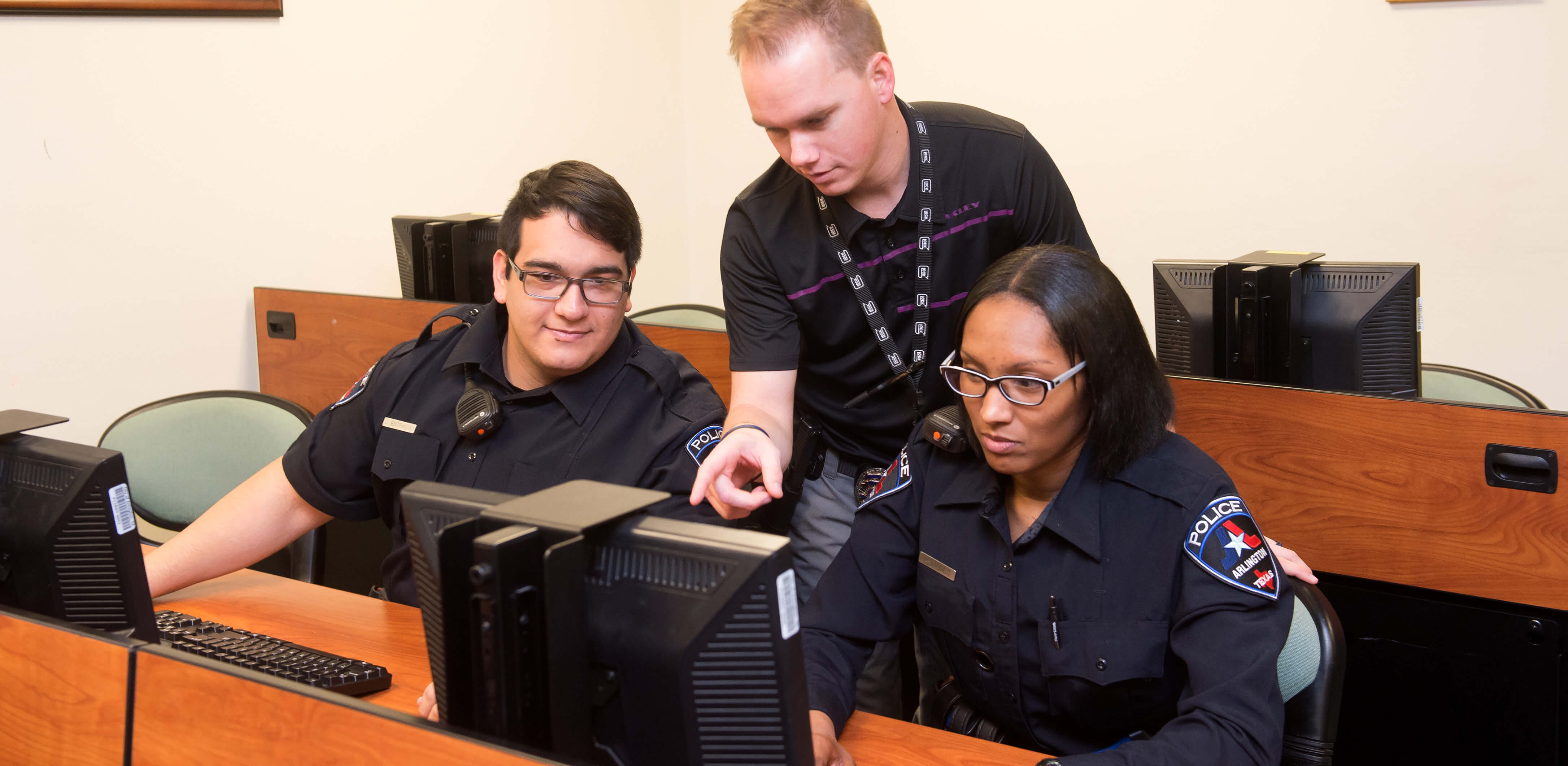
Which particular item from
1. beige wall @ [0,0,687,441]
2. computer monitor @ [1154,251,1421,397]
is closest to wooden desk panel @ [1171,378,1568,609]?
computer monitor @ [1154,251,1421,397]

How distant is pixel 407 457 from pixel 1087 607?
3.57ft

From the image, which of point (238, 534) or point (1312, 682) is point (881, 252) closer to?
point (1312, 682)

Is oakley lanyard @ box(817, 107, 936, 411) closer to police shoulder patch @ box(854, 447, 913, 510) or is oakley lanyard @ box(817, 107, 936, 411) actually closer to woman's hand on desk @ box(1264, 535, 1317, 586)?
police shoulder patch @ box(854, 447, 913, 510)

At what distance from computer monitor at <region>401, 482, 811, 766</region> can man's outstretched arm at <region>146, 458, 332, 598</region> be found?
3.37ft

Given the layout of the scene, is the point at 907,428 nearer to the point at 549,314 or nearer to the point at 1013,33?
the point at 549,314

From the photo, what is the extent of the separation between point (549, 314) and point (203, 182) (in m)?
1.68

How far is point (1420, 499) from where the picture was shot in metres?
1.85

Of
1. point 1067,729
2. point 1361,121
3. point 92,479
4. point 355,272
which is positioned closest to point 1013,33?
point 1361,121

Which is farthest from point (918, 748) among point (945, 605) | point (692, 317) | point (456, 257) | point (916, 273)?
point (692, 317)

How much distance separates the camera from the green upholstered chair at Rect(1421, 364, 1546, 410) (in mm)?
2291

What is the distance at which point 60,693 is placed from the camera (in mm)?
1134

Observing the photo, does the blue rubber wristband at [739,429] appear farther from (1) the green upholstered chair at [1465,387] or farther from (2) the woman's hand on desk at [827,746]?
(1) the green upholstered chair at [1465,387]

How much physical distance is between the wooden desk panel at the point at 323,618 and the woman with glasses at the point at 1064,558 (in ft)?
1.81

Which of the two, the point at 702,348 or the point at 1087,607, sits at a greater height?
the point at 702,348
